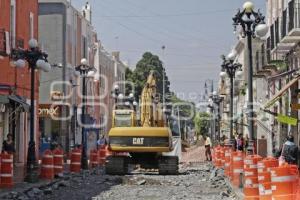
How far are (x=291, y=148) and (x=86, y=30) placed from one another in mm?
48063

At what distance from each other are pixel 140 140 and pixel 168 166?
1676 mm

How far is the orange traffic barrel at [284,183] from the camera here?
1149 centimetres

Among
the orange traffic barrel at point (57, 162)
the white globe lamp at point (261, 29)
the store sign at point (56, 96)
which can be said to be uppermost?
the white globe lamp at point (261, 29)

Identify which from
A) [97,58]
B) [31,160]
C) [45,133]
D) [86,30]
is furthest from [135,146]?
[97,58]

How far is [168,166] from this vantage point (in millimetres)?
31125

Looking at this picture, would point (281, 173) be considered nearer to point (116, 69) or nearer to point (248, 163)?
point (248, 163)

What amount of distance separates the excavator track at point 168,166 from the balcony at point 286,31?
700 cm

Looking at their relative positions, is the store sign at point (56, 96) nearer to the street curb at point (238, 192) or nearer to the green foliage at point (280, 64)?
the green foliage at point (280, 64)

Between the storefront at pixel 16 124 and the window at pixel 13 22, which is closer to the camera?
the storefront at pixel 16 124

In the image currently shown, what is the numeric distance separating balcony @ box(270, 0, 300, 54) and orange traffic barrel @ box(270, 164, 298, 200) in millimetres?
16249

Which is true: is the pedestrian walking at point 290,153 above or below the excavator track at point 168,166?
above

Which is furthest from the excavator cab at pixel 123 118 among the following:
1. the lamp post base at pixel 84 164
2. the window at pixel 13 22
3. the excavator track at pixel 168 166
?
the window at pixel 13 22

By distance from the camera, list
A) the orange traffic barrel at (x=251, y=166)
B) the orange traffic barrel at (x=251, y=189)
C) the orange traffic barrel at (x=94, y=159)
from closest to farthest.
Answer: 1. the orange traffic barrel at (x=251, y=189)
2. the orange traffic barrel at (x=251, y=166)
3. the orange traffic barrel at (x=94, y=159)

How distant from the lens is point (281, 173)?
38.1 ft
